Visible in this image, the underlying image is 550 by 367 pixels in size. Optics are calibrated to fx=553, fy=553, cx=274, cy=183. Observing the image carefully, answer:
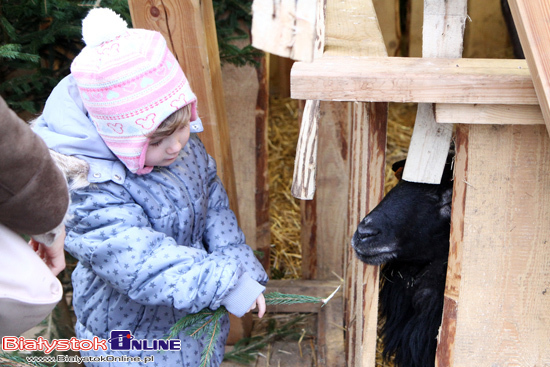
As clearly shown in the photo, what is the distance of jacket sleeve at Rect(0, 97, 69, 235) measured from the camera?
3.68 ft

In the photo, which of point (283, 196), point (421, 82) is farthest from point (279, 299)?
point (283, 196)

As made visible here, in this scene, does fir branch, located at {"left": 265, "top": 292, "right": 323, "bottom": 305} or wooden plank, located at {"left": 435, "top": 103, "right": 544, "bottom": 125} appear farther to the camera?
fir branch, located at {"left": 265, "top": 292, "right": 323, "bottom": 305}

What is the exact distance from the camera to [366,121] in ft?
6.81

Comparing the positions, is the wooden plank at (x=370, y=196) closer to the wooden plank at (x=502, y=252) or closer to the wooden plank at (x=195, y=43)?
the wooden plank at (x=502, y=252)

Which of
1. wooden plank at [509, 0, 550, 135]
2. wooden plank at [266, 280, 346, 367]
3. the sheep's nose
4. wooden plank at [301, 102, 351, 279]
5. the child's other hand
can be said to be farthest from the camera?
wooden plank at [301, 102, 351, 279]

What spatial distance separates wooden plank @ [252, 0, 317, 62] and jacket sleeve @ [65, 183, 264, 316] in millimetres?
876

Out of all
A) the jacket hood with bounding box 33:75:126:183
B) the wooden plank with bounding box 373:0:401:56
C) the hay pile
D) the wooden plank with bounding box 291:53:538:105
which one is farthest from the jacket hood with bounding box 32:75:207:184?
the wooden plank with bounding box 373:0:401:56

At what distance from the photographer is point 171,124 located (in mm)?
1894

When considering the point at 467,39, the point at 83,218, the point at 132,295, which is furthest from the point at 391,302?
the point at 467,39

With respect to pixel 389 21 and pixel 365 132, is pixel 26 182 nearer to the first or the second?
pixel 365 132

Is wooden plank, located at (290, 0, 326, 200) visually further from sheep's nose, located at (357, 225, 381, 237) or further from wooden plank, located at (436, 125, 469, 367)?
wooden plank, located at (436, 125, 469, 367)

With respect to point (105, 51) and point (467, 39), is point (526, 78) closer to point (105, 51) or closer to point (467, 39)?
point (105, 51)

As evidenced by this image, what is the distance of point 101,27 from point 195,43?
0.59 metres

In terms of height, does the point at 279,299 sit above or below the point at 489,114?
below
